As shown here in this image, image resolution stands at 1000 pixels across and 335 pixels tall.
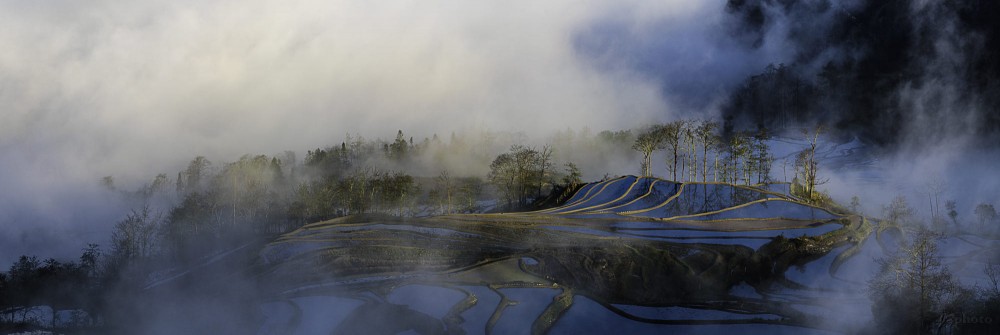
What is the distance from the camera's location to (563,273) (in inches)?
1569

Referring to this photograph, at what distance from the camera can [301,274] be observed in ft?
121

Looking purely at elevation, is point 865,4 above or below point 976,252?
above

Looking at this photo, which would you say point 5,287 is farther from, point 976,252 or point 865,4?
point 865,4

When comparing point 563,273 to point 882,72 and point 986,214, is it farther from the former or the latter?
point 882,72

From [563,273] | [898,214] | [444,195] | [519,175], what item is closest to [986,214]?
[898,214]

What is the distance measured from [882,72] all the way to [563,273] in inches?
4402

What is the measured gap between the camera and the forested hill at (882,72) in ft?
339

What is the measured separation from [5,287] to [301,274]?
28.3 meters

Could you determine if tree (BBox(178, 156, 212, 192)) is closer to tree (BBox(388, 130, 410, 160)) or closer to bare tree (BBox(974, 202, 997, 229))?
tree (BBox(388, 130, 410, 160))

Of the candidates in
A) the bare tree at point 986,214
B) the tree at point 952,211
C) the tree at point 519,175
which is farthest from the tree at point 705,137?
the bare tree at point 986,214

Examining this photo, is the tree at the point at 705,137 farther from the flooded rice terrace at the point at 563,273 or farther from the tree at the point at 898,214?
the tree at the point at 898,214

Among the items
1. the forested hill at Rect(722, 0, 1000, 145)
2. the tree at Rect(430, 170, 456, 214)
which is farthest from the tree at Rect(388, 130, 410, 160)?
the forested hill at Rect(722, 0, 1000, 145)

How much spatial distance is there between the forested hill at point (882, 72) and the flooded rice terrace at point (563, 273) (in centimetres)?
7342

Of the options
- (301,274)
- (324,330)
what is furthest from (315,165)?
(324,330)
